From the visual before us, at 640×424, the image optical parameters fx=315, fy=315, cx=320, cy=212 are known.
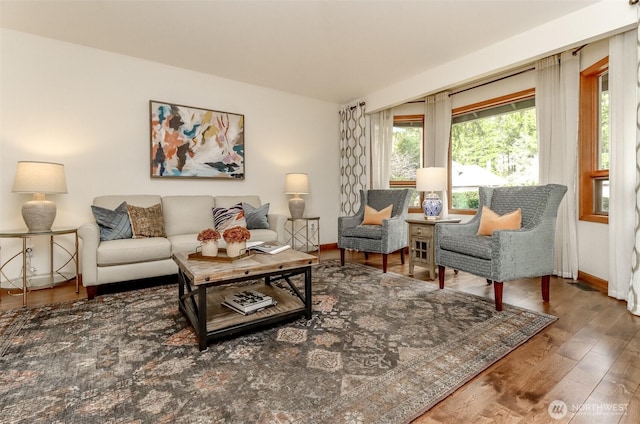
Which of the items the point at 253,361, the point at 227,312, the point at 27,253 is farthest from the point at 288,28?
the point at 27,253

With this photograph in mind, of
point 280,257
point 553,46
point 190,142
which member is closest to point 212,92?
point 190,142

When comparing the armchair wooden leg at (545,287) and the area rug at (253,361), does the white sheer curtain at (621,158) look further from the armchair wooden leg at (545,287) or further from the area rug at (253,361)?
the area rug at (253,361)

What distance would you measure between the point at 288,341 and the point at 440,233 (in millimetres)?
1739

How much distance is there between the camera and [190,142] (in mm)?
3881

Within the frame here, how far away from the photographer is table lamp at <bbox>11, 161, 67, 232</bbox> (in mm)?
2641

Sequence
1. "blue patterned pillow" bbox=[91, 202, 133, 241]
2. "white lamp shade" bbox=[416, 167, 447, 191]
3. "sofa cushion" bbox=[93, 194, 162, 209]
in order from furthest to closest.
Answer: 1. "white lamp shade" bbox=[416, 167, 447, 191]
2. "sofa cushion" bbox=[93, 194, 162, 209]
3. "blue patterned pillow" bbox=[91, 202, 133, 241]

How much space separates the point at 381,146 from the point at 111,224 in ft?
12.0

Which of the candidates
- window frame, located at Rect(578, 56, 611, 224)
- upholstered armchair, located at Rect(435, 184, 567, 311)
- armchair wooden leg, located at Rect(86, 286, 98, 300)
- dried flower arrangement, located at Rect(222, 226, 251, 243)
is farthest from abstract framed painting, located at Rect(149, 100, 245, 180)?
window frame, located at Rect(578, 56, 611, 224)

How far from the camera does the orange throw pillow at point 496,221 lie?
A: 8.70 feet

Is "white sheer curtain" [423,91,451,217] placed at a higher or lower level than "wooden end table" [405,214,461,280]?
higher

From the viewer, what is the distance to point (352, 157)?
16.8ft

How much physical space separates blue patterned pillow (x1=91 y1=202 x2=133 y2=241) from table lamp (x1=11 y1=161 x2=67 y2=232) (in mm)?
337

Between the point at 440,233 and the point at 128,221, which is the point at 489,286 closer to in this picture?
the point at 440,233

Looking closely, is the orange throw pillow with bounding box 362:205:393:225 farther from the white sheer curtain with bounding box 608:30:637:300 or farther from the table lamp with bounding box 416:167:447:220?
the white sheer curtain with bounding box 608:30:637:300
